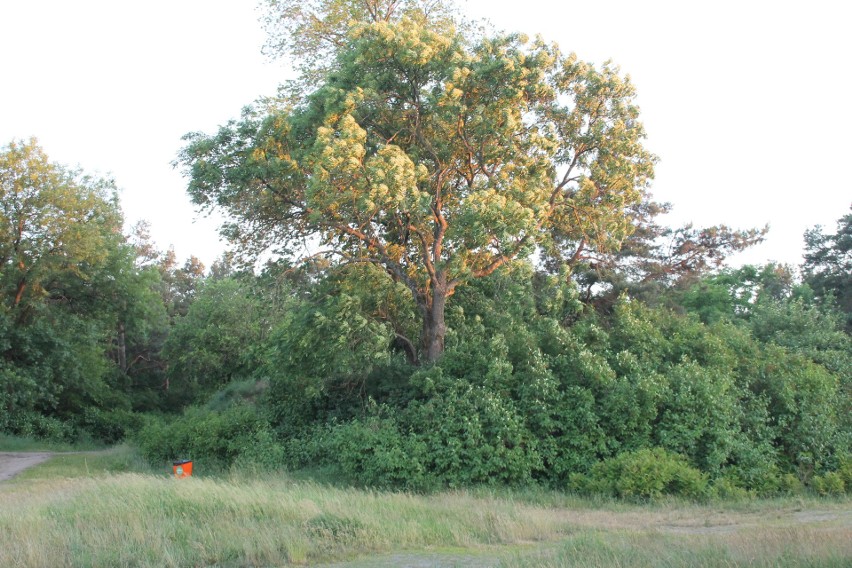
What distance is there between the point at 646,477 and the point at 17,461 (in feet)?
69.0

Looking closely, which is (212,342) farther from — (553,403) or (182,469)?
(553,403)

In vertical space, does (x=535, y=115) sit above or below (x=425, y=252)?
above

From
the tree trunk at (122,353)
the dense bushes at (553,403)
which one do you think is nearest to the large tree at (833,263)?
the dense bushes at (553,403)

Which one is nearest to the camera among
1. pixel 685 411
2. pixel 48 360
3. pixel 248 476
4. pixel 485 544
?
pixel 485 544

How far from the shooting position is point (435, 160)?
62.0 ft

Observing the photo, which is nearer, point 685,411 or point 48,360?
point 685,411

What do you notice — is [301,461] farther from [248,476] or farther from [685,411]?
[685,411]

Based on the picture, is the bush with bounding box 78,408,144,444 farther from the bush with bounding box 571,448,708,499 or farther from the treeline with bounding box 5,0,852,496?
the bush with bounding box 571,448,708,499

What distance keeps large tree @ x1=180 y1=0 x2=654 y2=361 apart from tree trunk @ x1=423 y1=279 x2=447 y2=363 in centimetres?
4

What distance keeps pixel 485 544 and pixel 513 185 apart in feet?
34.3

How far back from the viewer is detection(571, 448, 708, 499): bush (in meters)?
13.8

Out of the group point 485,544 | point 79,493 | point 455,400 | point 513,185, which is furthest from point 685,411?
point 79,493

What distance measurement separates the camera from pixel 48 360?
106 feet

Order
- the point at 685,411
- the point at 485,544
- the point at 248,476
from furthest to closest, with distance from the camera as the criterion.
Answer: the point at 248,476 → the point at 685,411 → the point at 485,544
